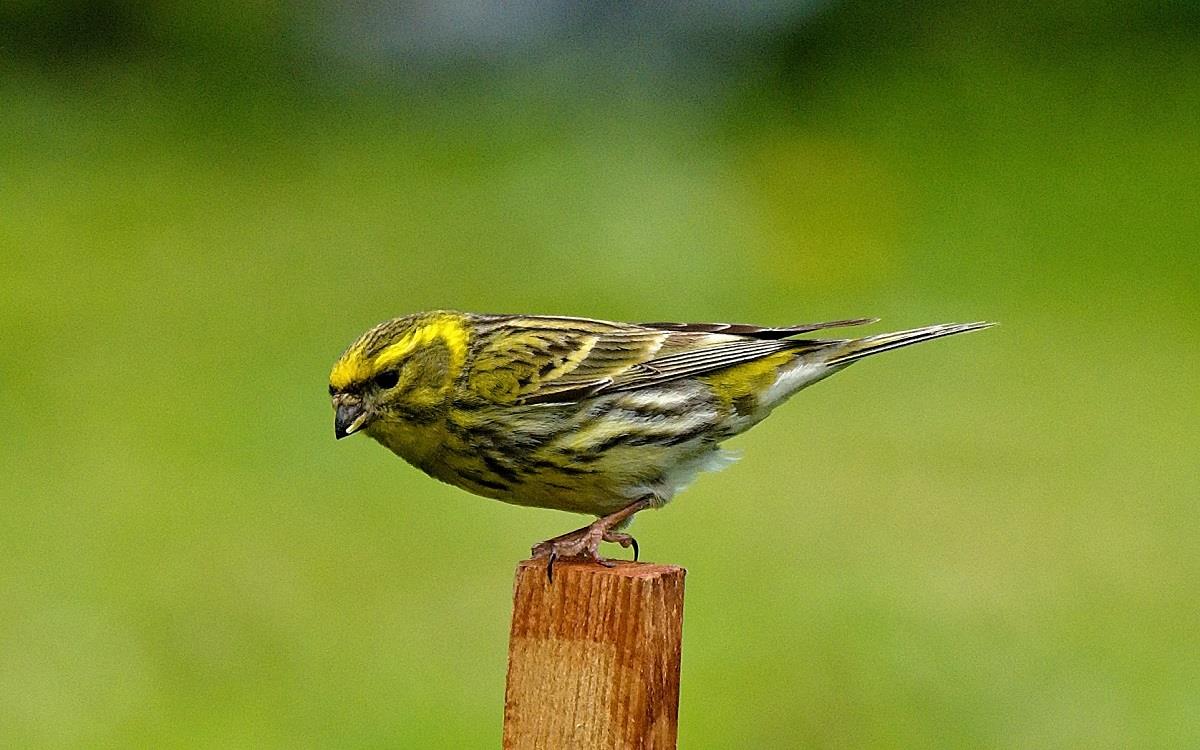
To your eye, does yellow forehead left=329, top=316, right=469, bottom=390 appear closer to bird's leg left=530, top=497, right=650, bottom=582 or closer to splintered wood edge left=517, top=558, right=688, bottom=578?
bird's leg left=530, top=497, right=650, bottom=582

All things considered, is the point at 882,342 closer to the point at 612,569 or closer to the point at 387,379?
the point at 387,379

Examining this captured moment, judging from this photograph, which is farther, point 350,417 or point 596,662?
point 350,417

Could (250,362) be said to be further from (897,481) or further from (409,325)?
(409,325)

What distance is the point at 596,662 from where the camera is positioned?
2.98 meters

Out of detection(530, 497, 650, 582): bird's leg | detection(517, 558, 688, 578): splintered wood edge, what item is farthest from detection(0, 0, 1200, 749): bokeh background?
detection(517, 558, 688, 578): splintered wood edge

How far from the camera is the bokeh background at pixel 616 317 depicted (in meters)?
6.50

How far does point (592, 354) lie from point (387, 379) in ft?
1.84

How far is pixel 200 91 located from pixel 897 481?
7.46 m

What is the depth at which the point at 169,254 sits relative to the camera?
11641mm

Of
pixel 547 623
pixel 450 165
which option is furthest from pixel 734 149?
pixel 547 623

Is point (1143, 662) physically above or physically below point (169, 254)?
below

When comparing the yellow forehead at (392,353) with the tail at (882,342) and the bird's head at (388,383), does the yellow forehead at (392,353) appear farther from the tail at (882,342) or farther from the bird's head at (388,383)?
the tail at (882,342)

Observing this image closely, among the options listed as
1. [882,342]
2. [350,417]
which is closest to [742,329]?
[882,342]

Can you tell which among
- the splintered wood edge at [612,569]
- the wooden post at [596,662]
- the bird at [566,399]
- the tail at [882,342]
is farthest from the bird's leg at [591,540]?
the tail at [882,342]
